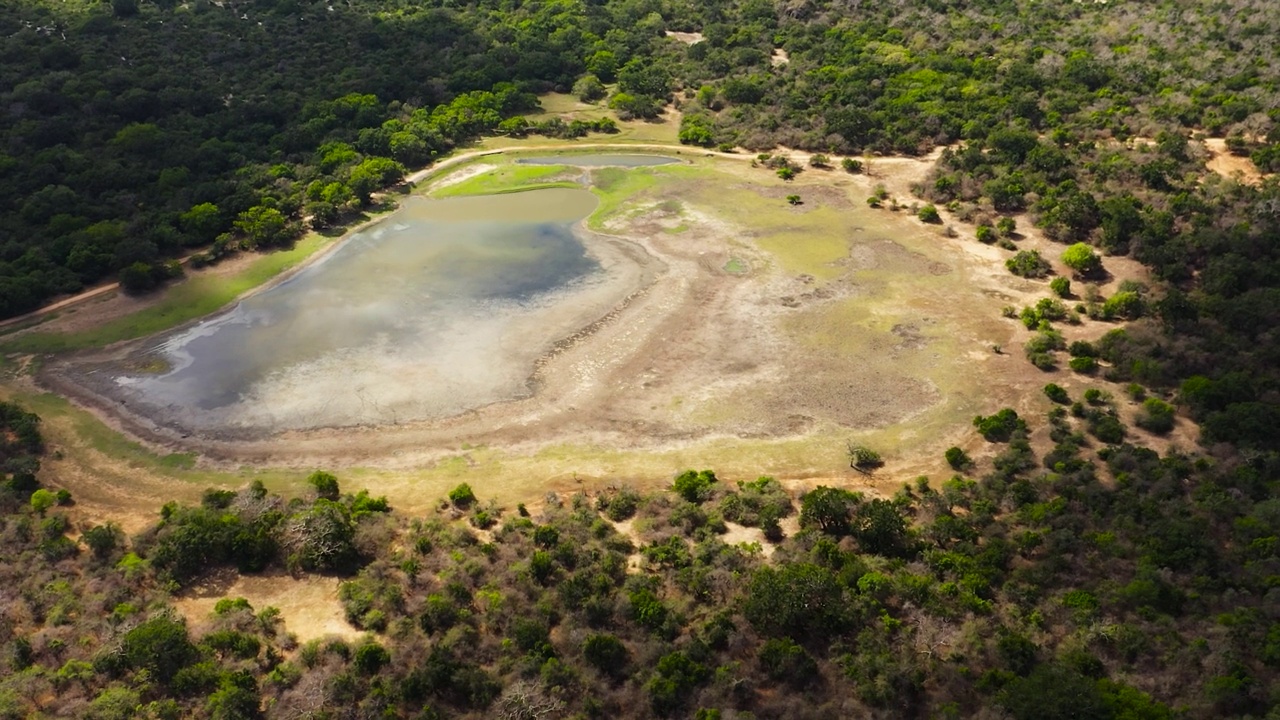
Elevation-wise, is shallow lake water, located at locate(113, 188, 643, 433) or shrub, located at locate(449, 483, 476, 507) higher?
shallow lake water, located at locate(113, 188, 643, 433)

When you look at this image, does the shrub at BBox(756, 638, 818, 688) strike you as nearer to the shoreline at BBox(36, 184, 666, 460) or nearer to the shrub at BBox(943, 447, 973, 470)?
the shrub at BBox(943, 447, 973, 470)

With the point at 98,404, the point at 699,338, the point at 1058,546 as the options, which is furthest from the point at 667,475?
the point at 98,404

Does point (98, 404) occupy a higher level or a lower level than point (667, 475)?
higher

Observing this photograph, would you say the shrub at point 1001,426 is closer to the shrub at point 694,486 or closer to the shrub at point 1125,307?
the shrub at point 1125,307

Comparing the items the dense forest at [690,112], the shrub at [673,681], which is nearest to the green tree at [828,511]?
the shrub at [673,681]

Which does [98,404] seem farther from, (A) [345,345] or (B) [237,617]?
(B) [237,617]

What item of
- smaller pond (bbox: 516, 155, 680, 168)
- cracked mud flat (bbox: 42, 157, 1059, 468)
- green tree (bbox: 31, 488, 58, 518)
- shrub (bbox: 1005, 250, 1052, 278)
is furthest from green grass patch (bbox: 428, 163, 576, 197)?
green tree (bbox: 31, 488, 58, 518)
